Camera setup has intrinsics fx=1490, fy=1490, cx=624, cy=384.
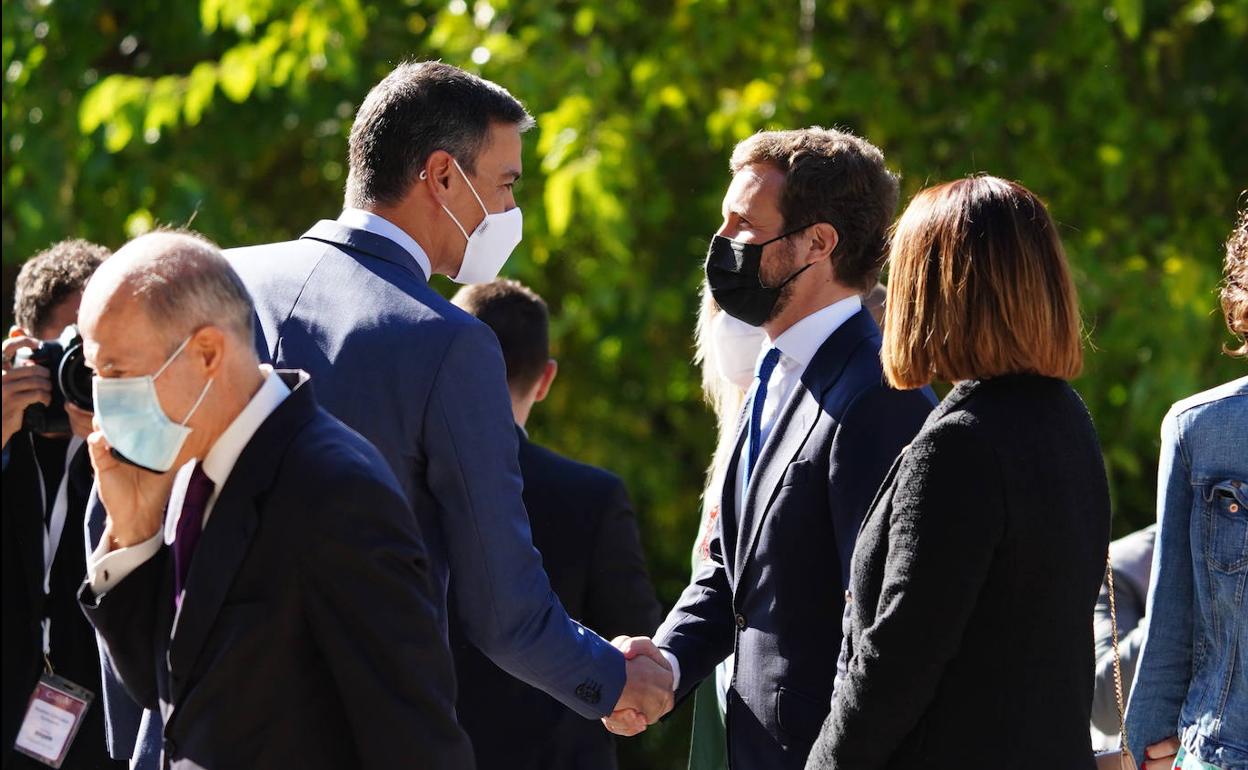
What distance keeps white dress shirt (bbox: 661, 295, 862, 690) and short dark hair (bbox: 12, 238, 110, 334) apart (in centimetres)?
179

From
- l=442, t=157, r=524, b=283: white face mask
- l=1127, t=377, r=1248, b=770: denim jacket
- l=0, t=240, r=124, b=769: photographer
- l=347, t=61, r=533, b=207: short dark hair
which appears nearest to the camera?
l=0, t=240, r=124, b=769: photographer

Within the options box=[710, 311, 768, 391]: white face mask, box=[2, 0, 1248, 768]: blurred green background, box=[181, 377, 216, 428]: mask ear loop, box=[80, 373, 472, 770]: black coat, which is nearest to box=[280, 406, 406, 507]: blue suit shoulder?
box=[80, 373, 472, 770]: black coat

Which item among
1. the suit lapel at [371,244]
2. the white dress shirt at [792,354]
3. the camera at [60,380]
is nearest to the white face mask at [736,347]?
the white dress shirt at [792,354]

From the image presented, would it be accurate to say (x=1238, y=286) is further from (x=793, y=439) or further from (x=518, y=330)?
(x=518, y=330)

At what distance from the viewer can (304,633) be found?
2121mm

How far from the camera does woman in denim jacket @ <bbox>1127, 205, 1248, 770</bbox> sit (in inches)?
107

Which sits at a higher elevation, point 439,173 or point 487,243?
point 439,173

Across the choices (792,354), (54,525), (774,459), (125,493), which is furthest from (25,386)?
(792,354)

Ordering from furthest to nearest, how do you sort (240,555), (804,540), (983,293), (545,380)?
1. (545,380)
2. (804,540)
3. (983,293)
4. (240,555)

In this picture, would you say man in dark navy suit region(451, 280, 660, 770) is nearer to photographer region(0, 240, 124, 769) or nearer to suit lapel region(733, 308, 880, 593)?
suit lapel region(733, 308, 880, 593)

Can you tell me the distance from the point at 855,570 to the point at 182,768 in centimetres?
109

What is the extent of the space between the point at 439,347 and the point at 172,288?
2.35 feet

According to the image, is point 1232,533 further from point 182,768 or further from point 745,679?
point 182,768

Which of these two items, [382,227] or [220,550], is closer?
[220,550]
